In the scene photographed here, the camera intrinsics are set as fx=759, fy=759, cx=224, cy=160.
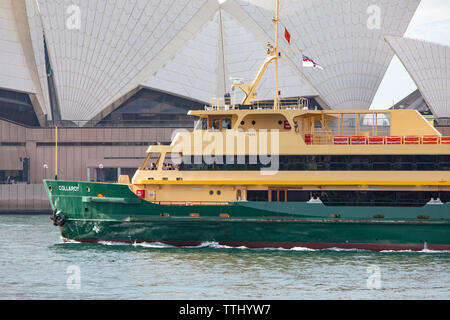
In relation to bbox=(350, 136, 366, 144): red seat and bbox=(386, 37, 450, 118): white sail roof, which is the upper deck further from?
bbox=(386, 37, 450, 118): white sail roof

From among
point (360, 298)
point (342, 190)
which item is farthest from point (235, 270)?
point (342, 190)

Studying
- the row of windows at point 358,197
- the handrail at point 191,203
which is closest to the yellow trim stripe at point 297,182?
the row of windows at point 358,197

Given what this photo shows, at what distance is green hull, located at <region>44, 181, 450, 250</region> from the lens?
29188 mm

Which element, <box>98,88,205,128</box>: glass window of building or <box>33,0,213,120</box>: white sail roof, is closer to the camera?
<box>33,0,213,120</box>: white sail roof

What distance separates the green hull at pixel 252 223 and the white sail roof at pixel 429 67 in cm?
2969

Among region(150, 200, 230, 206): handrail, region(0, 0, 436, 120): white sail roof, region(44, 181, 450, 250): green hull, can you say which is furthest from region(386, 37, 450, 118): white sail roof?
region(150, 200, 230, 206): handrail

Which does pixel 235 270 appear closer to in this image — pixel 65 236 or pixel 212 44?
pixel 65 236

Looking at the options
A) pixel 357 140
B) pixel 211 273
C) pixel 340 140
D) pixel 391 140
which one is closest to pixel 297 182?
pixel 340 140

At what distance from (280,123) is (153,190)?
5.81 m

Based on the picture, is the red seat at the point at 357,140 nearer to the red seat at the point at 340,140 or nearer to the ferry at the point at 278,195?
the ferry at the point at 278,195

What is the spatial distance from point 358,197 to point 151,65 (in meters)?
31.2

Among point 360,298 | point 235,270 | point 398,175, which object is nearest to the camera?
point 360,298

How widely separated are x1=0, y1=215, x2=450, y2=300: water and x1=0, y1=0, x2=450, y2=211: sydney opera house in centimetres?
2551

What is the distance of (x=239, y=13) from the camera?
59.4 metres
